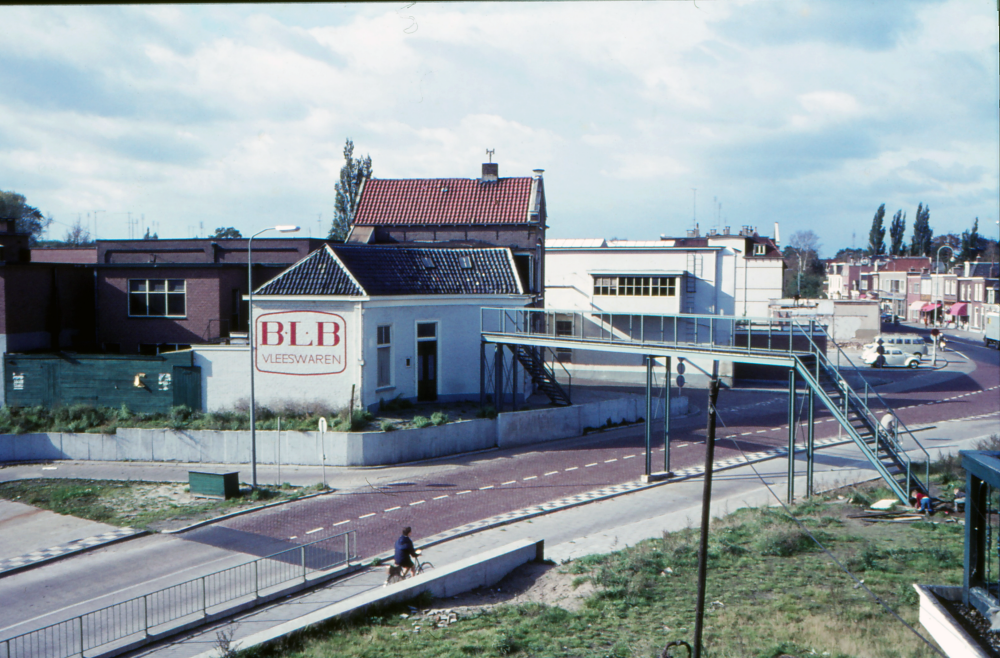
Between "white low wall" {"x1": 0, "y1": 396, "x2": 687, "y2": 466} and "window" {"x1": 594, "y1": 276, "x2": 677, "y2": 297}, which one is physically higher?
"window" {"x1": 594, "y1": 276, "x2": 677, "y2": 297}

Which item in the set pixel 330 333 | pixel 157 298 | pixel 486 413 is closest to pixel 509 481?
pixel 486 413

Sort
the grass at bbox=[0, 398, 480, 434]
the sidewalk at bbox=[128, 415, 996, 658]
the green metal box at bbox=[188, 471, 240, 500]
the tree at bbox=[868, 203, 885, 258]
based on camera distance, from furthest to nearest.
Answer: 1. the tree at bbox=[868, 203, 885, 258]
2. the grass at bbox=[0, 398, 480, 434]
3. the green metal box at bbox=[188, 471, 240, 500]
4. the sidewalk at bbox=[128, 415, 996, 658]

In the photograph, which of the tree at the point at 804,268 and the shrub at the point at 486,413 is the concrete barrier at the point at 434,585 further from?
the tree at the point at 804,268

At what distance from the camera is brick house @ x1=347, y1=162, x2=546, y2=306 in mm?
41719

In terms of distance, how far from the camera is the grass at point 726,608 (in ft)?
39.5

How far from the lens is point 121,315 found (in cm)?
3647

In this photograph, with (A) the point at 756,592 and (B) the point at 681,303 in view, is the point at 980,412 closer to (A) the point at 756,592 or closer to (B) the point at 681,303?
(B) the point at 681,303

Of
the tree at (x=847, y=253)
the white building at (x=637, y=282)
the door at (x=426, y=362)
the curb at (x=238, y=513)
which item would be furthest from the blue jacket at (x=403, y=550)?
the tree at (x=847, y=253)

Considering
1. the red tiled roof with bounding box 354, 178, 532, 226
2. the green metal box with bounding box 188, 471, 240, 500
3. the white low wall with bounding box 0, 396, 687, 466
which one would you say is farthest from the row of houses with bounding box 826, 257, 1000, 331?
the green metal box with bounding box 188, 471, 240, 500

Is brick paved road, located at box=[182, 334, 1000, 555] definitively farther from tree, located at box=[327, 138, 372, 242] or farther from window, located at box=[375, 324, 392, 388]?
tree, located at box=[327, 138, 372, 242]

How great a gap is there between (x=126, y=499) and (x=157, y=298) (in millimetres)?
15468

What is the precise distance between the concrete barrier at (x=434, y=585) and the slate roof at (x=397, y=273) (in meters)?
14.7

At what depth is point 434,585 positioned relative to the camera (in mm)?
15273

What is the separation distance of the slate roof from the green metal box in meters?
8.61
